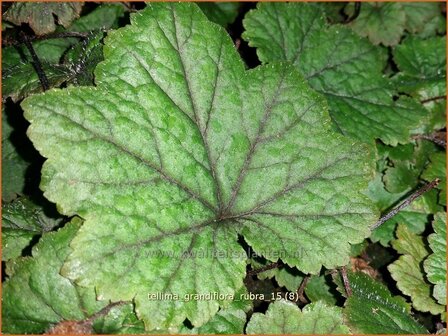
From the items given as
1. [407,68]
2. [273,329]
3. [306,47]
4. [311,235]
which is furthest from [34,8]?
[407,68]

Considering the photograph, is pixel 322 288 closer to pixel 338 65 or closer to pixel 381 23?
pixel 338 65

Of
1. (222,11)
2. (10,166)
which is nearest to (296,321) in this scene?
(10,166)

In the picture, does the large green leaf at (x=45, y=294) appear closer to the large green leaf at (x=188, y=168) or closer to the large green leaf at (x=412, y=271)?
the large green leaf at (x=188, y=168)

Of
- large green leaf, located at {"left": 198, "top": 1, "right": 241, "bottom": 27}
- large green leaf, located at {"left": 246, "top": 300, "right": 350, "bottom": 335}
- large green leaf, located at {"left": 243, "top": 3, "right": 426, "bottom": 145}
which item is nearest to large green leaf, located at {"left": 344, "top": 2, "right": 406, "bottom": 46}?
large green leaf, located at {"left": 243, "top": 3, "right": 426, "bottom": 145}

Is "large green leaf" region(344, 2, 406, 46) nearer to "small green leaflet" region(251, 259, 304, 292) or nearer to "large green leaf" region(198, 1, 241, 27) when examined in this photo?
"large green leaf" region(198, 1, 241, 27)

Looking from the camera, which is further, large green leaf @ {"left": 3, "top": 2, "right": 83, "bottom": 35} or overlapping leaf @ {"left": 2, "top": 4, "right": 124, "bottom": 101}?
large green leaf @ {"left": 3, "top": 2, "right": 83, "bottom": 35}
